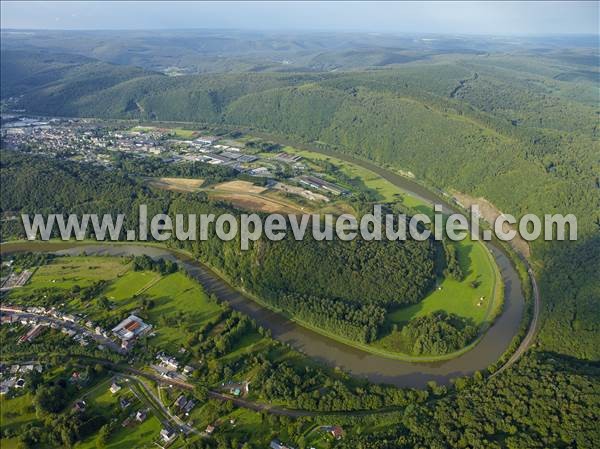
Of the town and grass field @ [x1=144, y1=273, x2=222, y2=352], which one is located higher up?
the town

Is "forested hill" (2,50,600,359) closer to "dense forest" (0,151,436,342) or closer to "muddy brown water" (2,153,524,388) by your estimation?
"muddy brown water" (2,153,524,388)

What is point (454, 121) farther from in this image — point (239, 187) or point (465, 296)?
point (465, 296)

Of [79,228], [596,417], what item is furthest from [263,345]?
[79,228]

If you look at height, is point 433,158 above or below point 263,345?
above

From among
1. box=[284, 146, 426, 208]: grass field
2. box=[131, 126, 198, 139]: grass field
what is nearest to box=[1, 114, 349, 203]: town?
box=[131, 126, 198, 139]: grass field

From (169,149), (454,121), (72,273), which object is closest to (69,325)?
(72,273)

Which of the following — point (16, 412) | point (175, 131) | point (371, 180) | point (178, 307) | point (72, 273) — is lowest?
point (16, 412)

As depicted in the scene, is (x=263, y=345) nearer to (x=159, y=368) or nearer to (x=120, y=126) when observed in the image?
(x=159, y=368)
